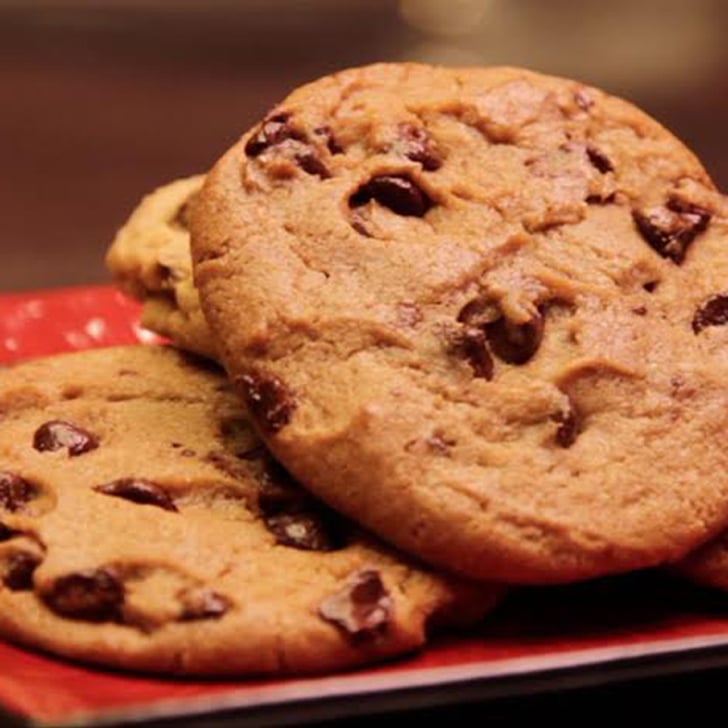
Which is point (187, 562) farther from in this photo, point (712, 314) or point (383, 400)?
point (712, 314)

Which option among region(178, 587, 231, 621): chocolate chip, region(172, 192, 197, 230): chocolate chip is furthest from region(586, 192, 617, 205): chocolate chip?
region(178, 587, 231, 621): chocolate chip

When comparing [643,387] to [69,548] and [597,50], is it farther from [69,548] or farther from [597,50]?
[597,50]

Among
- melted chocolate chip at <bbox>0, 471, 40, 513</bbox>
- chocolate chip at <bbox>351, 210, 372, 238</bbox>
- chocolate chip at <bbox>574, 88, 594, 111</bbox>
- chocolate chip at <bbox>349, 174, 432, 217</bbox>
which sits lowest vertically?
melted chocolate chip at <bbox>0, 471, 40, 513</bbox>

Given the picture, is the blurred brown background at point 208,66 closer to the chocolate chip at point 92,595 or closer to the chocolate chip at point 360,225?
the chocolate chip at point 360,225

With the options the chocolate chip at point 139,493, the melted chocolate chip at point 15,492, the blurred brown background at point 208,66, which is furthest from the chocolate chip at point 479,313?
the blurred brown background at point 208,66

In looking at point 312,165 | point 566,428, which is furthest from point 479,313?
point 312,165

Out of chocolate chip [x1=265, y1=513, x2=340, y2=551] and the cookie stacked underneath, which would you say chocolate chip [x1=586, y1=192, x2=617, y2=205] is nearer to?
the cookie stacked underneath

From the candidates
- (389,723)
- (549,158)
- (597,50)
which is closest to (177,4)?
(597,50)
